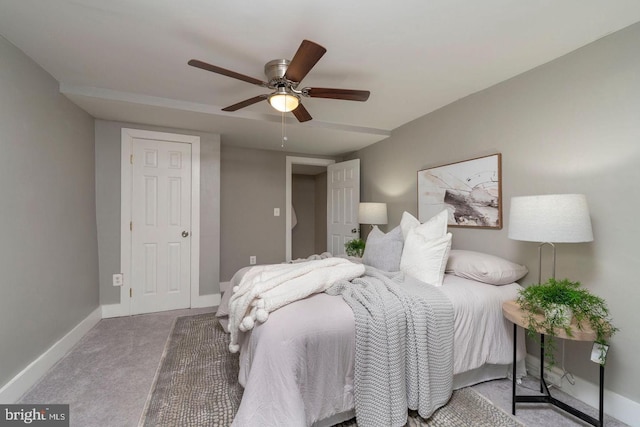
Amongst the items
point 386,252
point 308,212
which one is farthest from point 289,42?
point 308,212

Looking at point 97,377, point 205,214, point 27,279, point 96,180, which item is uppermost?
point 96,180

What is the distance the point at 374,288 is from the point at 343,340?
381 mm

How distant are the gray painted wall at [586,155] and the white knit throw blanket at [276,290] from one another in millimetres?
1445

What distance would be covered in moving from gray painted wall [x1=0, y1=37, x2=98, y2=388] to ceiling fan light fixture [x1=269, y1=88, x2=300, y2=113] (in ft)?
5.42

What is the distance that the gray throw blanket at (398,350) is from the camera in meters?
1.47

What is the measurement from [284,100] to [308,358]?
5.45 feet

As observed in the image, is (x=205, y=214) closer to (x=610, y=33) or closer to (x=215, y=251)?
(x=215, y=251)

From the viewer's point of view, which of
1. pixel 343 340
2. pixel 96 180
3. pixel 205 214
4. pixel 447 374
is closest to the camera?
pixel 343 340

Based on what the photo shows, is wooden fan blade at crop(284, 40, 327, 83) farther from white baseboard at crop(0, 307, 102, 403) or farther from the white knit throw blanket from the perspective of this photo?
white baseboard at crop(0, 307, 102, 403)

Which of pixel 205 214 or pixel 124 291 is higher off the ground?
pixel 205 214

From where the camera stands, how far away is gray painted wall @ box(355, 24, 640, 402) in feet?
5.31

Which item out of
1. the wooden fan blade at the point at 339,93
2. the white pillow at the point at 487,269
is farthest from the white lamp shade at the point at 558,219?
the wooden fan blade at the point at 339,93

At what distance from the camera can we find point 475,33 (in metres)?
1.71

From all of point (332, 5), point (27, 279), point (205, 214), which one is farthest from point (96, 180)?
point (332, 5)
